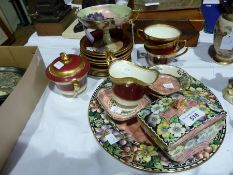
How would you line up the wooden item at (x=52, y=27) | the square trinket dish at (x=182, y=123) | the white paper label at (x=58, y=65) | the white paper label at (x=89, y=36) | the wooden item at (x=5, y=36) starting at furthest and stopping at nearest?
the wooden item at (x=5, y=36) → the wooden item at (x=52, y=27) → the white paper label at (x=89, y=36) → the white paper label at (x=58, y=65) → the square trinket dish at (x=182, y=123)

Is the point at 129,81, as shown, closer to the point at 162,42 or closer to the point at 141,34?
the point at 162,42

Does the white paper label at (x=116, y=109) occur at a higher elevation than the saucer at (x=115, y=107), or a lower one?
lower

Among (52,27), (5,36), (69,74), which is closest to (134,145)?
(69,74)

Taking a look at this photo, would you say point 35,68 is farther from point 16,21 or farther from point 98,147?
point 16,21

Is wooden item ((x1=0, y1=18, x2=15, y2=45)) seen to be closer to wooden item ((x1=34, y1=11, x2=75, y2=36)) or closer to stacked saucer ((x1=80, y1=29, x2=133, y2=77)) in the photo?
wooden item ((x1=34, y1=11, x2=75, y2=36))

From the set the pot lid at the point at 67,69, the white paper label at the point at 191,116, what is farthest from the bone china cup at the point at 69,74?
the white paper label at the point at 191,116

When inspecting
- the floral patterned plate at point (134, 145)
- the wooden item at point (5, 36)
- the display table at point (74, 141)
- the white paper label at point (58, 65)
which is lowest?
the wooden item at point (5, 36)

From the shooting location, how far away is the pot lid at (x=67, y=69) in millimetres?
644

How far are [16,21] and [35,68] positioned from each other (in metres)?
2.00

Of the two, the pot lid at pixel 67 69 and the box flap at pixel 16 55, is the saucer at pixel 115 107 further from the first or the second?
the box flap at pixel 16 55

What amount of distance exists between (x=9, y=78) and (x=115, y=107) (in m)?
0.38

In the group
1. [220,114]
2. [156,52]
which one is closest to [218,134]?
[220,114]

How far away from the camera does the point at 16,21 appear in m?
2.37

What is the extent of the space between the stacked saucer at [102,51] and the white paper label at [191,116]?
297mm
